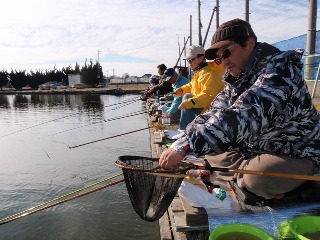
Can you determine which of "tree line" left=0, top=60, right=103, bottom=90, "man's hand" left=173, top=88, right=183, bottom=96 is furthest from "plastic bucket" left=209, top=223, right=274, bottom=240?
"tree line" left=0, top=60, right=103, bottom=90

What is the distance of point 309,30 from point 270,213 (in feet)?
34.8

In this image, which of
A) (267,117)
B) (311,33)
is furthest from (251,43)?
(311,33)

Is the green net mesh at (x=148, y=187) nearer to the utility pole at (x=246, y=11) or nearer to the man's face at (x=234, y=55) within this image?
the man's face at (x=234, y=55)

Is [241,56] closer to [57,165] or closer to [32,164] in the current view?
[57,165]

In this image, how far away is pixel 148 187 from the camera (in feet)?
10.5

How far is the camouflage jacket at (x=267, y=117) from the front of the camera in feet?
8.39

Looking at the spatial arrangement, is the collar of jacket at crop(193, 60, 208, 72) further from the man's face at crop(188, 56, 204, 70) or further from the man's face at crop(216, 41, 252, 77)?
the man's face at crop(216, 41, 252, 77)

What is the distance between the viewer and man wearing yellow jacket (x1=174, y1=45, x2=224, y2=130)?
6.20 metres

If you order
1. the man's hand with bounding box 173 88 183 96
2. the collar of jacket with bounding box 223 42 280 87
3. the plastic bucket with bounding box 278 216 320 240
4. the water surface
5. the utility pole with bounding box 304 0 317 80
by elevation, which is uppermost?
the utility pole with bounding box 304 0 317 80

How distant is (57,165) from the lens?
965 centimetres

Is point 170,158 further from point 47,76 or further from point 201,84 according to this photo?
point 47,76

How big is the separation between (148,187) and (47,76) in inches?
3423

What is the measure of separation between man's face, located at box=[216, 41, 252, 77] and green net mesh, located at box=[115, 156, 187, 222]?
1.09m

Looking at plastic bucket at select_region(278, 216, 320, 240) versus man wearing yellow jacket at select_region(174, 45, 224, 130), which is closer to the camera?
plastic bucket at select_region(278, 216, 320, 240)
